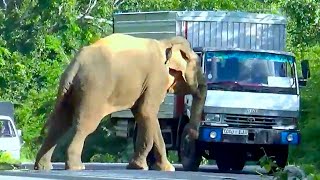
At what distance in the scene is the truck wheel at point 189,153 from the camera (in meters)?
22.4

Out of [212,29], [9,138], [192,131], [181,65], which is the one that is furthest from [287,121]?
[9,138]

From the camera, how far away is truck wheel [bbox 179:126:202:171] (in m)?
22.4

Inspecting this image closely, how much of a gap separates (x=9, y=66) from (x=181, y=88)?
18.5 metres

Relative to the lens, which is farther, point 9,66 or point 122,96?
point 9,66

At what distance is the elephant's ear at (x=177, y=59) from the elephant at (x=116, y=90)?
2cm

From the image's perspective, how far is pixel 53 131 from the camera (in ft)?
69.3

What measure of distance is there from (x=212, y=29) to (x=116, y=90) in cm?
348

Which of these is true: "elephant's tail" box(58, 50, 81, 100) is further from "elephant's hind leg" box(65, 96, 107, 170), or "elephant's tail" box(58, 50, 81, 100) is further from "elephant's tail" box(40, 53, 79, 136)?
"elephant's hind leg" box(65, 96, 107, 170)

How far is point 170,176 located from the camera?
17.9 metres

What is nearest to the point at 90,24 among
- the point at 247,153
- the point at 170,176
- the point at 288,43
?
the point at 288,43

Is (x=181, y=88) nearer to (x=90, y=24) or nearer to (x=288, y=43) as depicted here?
(x=288, y=43)

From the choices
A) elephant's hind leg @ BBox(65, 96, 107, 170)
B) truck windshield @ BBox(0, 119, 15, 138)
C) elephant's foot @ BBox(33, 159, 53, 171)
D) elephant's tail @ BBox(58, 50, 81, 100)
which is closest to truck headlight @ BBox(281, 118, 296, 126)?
Answer: elephant's hind leg @ BBox(65, 96, 107, 170)

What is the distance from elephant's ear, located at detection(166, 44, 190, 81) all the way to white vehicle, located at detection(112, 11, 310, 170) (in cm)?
37

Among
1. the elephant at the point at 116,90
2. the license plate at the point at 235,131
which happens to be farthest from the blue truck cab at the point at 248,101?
the elephant at the point at 116,90
